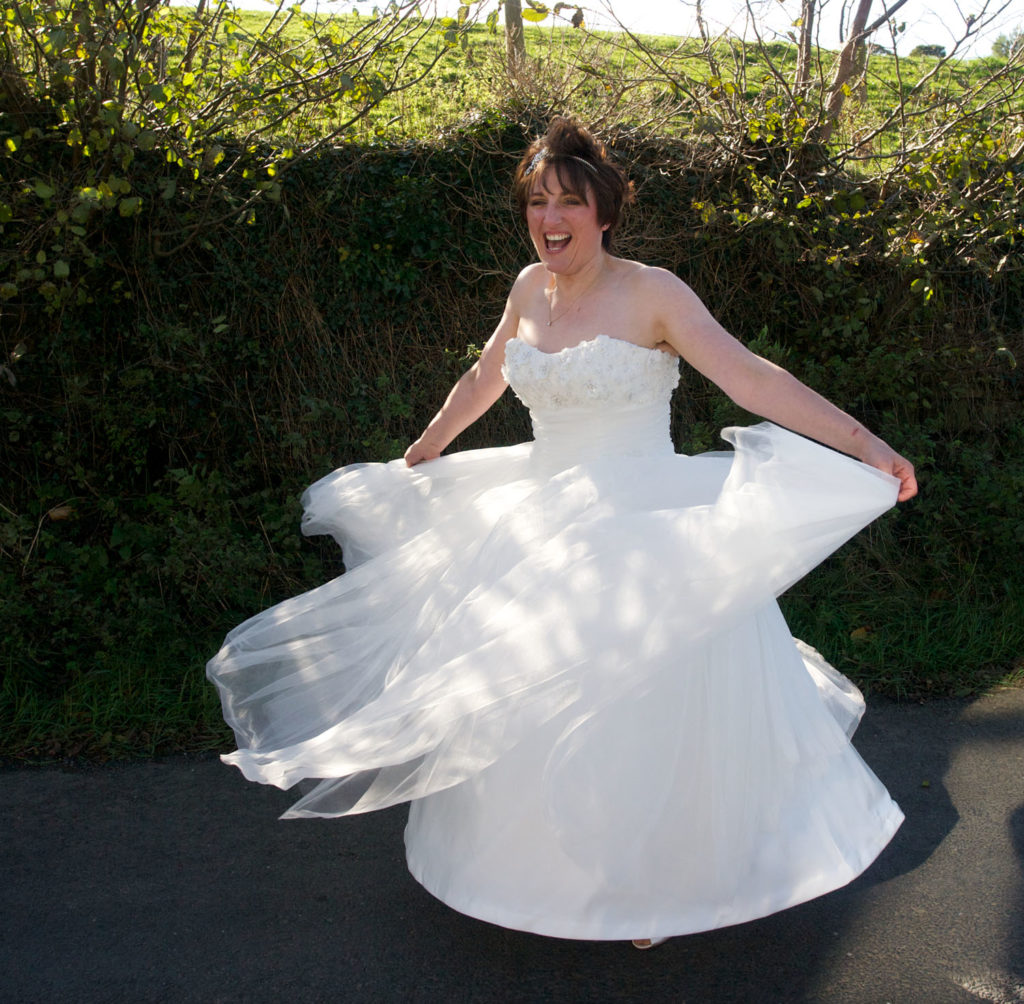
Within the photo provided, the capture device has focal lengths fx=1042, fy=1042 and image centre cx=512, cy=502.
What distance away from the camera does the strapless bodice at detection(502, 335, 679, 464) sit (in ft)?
10.5

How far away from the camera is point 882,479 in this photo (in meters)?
2.69

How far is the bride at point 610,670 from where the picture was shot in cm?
265

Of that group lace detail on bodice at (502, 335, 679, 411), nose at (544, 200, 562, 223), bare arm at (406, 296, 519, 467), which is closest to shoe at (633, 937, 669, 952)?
lace detail on bodice at (502, 335, 679, 411)

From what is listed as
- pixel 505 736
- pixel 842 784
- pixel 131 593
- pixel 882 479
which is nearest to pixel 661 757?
pixel 505 736

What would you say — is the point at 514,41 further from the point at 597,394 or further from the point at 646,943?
the point at 646,943

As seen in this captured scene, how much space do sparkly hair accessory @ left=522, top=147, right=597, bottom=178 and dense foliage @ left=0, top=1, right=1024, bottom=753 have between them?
94.9 inches

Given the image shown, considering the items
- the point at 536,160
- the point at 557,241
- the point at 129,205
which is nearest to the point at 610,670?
the point at 557,241

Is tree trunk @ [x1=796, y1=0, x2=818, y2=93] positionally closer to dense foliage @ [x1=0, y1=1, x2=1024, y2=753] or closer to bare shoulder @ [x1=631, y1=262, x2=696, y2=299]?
dense foliage @ [x1=0, y1=1, x2=1024, y2=753]

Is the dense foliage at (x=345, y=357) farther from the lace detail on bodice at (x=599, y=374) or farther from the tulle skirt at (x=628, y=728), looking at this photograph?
the lace detail on bodice at (x=599, y=374)

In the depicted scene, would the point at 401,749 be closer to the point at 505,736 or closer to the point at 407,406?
the point at 505,736

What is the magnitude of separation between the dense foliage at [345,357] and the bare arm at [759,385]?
2.42 m

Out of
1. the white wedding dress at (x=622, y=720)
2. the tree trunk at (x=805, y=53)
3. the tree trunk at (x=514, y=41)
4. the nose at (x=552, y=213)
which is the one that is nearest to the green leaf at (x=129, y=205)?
the tree trunk at (x=514, y=41)

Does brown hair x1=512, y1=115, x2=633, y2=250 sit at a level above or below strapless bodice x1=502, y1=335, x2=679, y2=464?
above

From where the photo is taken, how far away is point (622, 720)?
2750 mm
